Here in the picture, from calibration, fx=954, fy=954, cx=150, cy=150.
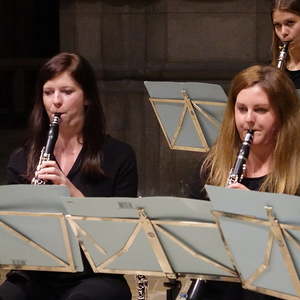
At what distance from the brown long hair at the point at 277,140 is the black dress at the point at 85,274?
0.39 metres

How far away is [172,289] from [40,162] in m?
0.69

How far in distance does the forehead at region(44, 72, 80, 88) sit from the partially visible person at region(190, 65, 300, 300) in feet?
2.09

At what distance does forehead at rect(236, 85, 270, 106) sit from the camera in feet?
11.1

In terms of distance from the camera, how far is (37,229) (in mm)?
3209

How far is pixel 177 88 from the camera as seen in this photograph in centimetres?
433

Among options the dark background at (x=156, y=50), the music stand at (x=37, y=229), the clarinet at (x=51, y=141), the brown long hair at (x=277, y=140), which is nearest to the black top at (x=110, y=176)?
the clarinet at (x=51, y=141)

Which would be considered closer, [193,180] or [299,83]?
[193,180]

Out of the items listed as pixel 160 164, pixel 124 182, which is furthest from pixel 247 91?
pixel 160 164

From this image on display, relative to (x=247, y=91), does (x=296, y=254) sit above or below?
below

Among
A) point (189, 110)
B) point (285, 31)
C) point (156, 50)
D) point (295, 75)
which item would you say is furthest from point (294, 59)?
point (156, 50)

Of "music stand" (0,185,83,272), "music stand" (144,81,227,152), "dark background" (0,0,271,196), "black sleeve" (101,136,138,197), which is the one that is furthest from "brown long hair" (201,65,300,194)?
"dark background" (0,0,271,196)

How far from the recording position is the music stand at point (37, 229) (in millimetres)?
3141

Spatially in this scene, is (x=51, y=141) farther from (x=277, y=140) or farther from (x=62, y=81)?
(x=277, y=140)

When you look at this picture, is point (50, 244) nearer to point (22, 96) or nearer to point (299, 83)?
point (299, 83)
